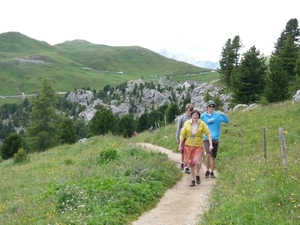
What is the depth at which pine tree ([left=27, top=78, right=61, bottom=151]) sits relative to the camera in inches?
2106

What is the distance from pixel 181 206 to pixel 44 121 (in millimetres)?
→ 48786

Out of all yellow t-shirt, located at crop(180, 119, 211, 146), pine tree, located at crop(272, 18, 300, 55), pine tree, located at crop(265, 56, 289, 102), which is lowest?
yellow t-shirt, located at crop(180, 119, 211, 146)

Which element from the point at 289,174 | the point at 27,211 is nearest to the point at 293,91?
the point at 289,174

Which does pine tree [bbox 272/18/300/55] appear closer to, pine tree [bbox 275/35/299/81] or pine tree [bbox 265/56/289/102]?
pine tree [bbox 275/35/299/81]

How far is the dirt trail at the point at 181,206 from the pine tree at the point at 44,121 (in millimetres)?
45938

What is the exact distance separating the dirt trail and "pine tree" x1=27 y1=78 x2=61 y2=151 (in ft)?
151

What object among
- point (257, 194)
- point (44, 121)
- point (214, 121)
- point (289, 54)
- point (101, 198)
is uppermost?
point (289, 54)

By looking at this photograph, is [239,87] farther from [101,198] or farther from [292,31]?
[101,198]

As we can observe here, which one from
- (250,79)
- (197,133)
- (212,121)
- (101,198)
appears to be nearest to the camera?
(101,198)

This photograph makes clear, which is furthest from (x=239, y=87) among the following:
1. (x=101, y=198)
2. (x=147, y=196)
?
(x=101, y=198)

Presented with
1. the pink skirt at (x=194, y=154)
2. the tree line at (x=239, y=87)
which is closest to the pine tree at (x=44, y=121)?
the tree line at (x=239, y=87)

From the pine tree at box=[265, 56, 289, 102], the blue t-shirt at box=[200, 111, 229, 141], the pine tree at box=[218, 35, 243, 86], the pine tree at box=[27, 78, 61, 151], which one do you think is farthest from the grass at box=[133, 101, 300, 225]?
the pine tree at box=[218, 35, 243, 86]

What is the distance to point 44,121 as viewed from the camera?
53812 mm

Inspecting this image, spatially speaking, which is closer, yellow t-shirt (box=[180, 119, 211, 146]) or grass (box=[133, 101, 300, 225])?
grass (box=[133, 101, 300, 225])
